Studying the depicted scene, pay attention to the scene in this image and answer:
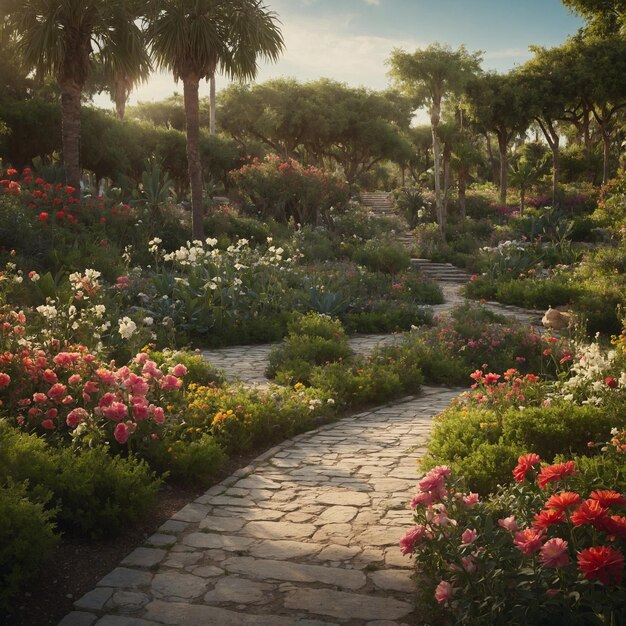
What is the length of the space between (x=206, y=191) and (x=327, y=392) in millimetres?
19586

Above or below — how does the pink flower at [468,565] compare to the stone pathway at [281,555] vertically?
above

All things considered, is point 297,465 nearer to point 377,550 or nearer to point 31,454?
point 377,550

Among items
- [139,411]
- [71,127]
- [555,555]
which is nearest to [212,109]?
[71,127]

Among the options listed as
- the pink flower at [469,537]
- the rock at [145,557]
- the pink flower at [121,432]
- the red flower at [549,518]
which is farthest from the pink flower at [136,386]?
the red flower at [549,518]

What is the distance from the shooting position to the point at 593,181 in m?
36.7

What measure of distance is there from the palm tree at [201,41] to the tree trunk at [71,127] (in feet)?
7.06

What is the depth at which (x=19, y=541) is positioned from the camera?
3385 mm

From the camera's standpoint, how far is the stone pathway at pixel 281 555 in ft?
11.2

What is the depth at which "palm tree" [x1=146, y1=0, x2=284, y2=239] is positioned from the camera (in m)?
16.1

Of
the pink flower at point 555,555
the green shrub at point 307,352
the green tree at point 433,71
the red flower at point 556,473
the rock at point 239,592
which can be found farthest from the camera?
the green tree at point 433,71

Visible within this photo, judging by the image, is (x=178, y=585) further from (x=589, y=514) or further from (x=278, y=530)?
(x=589, y=514)

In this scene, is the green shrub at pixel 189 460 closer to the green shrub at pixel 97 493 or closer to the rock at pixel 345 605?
the green shrub at pixel 97 493

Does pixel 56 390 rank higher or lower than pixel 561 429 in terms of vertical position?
higher

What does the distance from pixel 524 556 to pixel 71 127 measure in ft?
54.2
